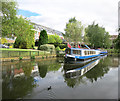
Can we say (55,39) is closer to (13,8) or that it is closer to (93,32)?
(93,32)

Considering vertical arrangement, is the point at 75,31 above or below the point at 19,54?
above

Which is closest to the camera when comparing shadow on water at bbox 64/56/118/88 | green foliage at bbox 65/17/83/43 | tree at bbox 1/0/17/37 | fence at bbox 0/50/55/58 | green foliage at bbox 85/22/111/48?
shadow on water at bbox 64/56/118/88

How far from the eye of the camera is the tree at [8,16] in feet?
62.3

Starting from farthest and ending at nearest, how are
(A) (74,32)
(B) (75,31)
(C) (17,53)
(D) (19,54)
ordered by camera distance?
(B) (75,31) < (A) (74,32) < (D) (19,54) < (C) (17,53)

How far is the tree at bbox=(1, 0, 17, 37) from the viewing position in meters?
19.0

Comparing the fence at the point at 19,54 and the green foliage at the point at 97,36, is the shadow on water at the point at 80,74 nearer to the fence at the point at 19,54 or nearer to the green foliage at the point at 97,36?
the fence at the point at 19,54

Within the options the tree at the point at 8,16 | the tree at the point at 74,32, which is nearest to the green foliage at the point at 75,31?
the tree at the point at 74,32

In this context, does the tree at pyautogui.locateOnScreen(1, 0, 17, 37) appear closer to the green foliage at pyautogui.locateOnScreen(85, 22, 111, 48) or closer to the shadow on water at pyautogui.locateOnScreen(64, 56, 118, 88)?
the shadow on water at pyautogui.locateOnScreen(64, 56, 118, 88)

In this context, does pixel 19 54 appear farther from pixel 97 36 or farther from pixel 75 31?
pixel 97 36

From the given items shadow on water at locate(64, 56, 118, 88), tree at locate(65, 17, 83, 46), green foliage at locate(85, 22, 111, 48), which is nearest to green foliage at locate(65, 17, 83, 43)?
tree at locate(65, 17, 83, 46)

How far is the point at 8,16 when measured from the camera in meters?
19.8

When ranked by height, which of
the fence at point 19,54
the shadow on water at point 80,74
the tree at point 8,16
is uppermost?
the tree at point 8,16

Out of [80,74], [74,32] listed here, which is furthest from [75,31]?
[80,74]

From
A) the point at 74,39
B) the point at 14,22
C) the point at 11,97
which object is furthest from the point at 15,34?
the point at 74,39
